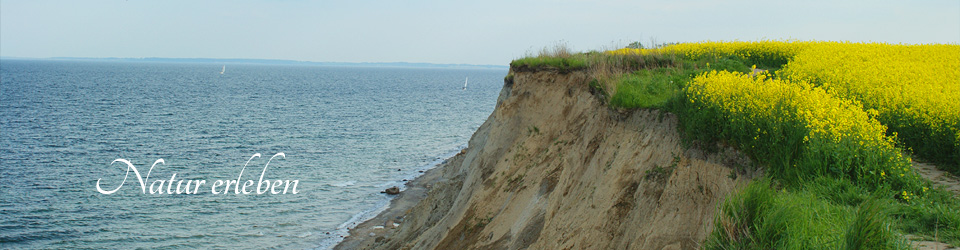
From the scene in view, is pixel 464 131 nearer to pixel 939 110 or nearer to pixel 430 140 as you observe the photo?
pixel 430 140

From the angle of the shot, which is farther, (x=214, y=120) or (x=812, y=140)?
(x=214, y=120)

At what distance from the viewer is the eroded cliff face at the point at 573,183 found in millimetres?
8758

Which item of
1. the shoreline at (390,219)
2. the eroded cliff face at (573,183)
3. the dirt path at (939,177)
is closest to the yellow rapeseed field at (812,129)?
the dirt path at (939,177)

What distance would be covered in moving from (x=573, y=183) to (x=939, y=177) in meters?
5.89

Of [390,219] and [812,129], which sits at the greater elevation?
[812,129]

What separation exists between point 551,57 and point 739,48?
568cm

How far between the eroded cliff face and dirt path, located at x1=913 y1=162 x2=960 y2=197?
248 cm

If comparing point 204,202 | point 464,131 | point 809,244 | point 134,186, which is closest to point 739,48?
point 809,244

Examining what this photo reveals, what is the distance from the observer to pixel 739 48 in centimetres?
1948

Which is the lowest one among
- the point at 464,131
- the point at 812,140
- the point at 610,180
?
the point at 464,131

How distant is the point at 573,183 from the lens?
12.5 metres

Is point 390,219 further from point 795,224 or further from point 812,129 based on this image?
point 795,224

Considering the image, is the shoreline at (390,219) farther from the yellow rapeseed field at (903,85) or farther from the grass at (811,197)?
the yellow rapeseed field at (903,85)

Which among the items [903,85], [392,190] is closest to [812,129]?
[903,85]
